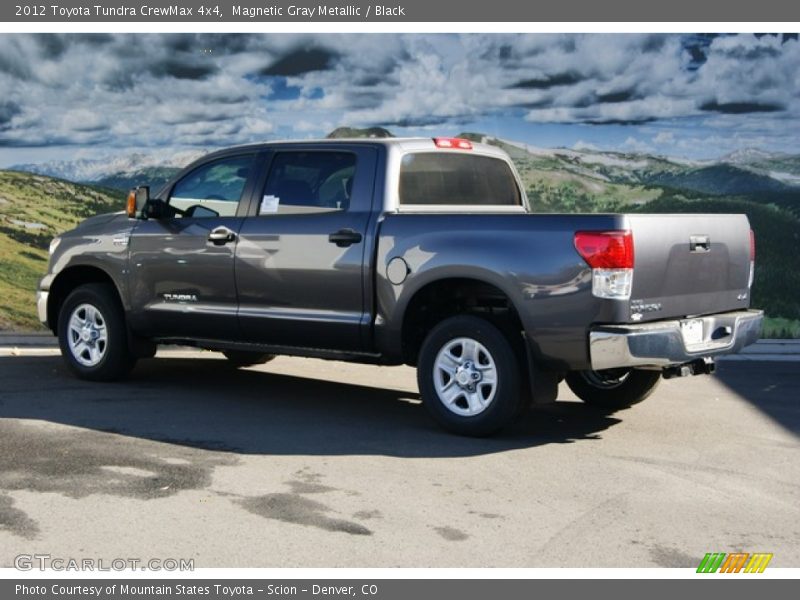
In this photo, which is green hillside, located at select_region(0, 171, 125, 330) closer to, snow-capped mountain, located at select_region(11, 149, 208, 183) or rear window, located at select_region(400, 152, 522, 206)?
snow-capped mountain, located at select_region(11, 149, 208, 183)

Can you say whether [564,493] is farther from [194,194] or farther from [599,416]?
[194,194]

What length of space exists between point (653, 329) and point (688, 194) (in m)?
7.86

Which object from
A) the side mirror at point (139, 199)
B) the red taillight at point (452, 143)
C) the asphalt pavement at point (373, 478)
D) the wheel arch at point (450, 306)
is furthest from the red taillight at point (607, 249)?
the side mirror at point (139, 199)

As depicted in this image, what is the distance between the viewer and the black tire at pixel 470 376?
7.58 metres

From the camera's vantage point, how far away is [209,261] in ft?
29.5

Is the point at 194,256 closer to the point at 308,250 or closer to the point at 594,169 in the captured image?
the point at 308,250

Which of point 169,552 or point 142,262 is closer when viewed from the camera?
point 169,552

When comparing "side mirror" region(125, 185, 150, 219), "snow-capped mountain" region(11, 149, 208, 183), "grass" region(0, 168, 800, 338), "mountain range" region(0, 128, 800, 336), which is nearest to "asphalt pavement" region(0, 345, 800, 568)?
"side mirror" region(125, 185, 150, 219)

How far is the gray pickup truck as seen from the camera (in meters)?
7.28

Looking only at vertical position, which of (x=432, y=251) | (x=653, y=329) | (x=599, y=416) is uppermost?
(x=432, y=251)

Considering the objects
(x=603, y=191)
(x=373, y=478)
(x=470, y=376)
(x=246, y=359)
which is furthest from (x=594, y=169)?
(x=373, y=478)

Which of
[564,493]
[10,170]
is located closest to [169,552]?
[564,493]

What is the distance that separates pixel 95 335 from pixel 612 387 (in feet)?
13.7

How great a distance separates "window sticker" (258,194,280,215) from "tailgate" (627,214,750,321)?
2861mm
